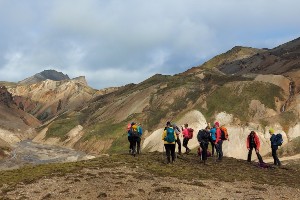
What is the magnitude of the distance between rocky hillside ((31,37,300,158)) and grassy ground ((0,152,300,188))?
4231 centimetres

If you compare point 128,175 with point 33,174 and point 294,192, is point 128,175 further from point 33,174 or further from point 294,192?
point 294,192

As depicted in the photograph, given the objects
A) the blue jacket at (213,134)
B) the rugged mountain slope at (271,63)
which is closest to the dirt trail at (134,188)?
the blue jacket at (213,134)

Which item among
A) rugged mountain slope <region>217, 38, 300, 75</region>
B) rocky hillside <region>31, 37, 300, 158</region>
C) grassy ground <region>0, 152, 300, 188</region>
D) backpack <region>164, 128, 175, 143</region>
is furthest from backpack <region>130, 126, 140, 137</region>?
rugged mountain slope <region>217, 38, 300, 75</region>

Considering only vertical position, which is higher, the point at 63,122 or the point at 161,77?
the point at 161,77

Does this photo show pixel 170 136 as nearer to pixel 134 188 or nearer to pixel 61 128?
pixel 134 188

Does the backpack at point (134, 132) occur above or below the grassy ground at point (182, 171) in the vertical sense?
above

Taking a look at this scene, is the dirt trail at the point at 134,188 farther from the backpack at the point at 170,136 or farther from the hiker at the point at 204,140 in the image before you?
the hiker at the point at 204,140

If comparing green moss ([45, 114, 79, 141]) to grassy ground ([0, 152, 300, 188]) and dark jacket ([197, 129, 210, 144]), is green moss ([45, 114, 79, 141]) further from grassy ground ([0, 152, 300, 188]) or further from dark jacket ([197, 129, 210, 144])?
dark jacket ([197, 129, 210, 144])

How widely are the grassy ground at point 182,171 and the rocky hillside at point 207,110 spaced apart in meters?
42.3

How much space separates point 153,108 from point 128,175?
97744 millimetres

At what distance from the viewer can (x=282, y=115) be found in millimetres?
88750

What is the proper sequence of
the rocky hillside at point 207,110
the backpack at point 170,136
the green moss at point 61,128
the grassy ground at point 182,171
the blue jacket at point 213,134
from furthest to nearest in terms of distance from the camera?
the green moss at point 61,128 → the rocky hillside at point 207,110 → the blue jacket at point 213,134 → the backpack at point 170,136 → the grassy ground at point 182,171

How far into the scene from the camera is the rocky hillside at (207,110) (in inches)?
3310

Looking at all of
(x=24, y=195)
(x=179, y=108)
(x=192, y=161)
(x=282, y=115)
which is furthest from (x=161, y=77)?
(x=24, y=195)
